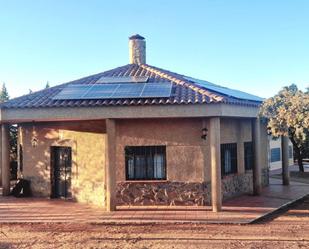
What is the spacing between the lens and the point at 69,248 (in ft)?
30.9

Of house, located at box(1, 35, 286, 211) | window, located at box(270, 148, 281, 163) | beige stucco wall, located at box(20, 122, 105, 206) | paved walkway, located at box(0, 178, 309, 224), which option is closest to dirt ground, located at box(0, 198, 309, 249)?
paved walkway, located at box(0, 178, 309, 224)

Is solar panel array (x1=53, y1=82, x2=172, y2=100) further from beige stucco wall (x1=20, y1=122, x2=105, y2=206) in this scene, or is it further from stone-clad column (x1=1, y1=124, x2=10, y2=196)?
stone-clad column (x1=1, y1=124, x2=10, y2=196)

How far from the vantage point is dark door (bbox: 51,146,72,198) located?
1617 cm

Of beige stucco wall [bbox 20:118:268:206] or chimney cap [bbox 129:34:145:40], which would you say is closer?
beige stucco wall [bbox 20:118:268:206]

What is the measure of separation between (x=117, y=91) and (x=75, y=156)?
3.31m

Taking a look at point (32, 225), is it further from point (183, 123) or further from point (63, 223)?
point (183, 123)

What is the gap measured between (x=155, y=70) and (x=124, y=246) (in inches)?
397

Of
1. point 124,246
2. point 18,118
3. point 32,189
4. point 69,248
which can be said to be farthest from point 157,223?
point 32,189

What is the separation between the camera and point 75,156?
15.6m

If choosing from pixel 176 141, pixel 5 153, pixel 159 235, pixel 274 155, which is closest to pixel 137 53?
pixel 176 141

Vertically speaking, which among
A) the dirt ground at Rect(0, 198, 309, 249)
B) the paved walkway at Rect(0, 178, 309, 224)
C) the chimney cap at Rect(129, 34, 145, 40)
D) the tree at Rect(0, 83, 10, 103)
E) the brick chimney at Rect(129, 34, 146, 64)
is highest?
the tree at Rect(0, 83, 10, 103)

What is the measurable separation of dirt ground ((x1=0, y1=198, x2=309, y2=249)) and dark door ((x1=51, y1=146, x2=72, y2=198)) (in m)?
4.53

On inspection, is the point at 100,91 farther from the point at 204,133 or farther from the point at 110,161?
the point at 204,133

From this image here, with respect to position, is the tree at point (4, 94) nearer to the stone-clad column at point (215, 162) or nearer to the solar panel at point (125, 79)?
the solar panel at point (125, 79)
